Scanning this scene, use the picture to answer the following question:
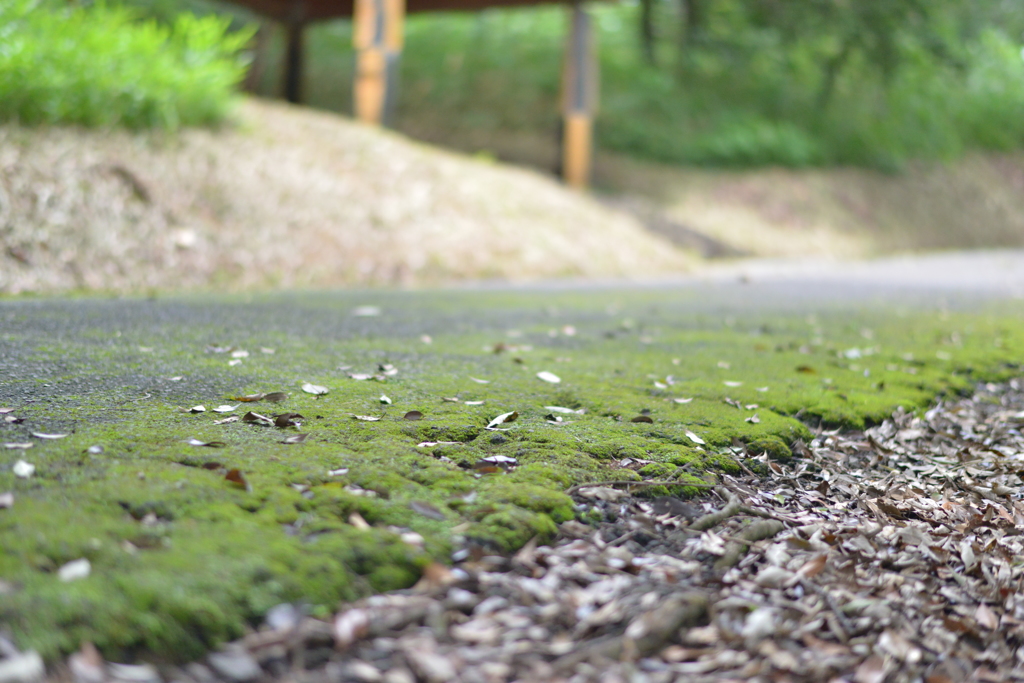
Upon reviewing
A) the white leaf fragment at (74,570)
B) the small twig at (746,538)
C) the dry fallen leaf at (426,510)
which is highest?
the white leaf fragment at (74,570)

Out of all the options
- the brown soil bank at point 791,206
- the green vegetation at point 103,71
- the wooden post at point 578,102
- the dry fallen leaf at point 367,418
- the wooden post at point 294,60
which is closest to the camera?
the dry fallen leaf at point 367,418

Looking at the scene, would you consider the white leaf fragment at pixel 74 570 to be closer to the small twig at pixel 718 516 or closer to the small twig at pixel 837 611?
the small twig at pixel 718 516

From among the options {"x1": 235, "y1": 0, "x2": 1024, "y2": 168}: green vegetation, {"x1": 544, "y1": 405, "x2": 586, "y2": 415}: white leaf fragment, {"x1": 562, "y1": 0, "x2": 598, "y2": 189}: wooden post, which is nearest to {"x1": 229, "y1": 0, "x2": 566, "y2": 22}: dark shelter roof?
{"x1": 562, "y1": 0, "x2": 598, "y2": 189}: wooden post

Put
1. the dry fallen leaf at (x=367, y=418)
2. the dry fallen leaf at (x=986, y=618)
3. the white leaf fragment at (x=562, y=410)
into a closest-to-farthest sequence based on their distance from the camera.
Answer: the dry fallen leaf at (x=986, y=618)
the dry fallen leaf at (x=367, y=418)
the white leaf fragment at (x=562, y=410)

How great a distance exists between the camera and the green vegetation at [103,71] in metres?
6.36

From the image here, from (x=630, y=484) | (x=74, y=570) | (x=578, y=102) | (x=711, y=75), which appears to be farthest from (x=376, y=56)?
(x=74, y=570)

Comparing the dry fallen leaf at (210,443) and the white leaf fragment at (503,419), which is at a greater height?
the dry fallen leaf at (210,443)

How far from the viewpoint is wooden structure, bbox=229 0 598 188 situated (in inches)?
405

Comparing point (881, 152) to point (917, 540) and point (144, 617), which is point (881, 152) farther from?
point (144, 617)

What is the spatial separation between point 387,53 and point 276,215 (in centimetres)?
399

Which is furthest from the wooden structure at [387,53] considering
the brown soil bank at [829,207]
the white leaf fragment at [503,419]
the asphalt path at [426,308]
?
the white leaf fragment at [503,419]

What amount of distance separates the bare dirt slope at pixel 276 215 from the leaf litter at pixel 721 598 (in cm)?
456

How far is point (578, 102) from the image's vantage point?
1260 centimetres

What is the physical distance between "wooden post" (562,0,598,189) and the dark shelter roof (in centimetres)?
67
